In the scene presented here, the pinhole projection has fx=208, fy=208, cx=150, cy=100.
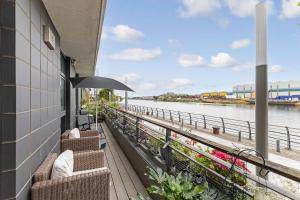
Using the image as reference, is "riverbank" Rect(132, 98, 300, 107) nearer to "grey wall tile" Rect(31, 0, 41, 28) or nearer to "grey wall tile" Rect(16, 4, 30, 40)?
"grey wall tile" Rect(31, 0, 41, 28)

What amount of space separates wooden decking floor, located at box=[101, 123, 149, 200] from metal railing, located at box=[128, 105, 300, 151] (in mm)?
5404

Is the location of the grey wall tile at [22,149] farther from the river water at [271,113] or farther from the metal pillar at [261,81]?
the river water at [271,113]

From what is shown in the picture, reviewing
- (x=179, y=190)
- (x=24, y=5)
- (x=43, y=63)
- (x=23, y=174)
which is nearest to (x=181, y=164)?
(x=179, y=190)

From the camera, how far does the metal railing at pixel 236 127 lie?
7.30m

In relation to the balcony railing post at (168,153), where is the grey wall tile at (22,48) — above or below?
above

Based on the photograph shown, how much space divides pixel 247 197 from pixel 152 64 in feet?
69.3

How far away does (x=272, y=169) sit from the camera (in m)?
0.97

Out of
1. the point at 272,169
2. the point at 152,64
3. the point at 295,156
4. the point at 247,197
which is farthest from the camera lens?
the point at 152,64

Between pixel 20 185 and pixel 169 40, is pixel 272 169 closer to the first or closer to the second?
pixel 20 185

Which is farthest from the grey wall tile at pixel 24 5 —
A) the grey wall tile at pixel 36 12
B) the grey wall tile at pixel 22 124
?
the grey wall tile at pixel 22 124

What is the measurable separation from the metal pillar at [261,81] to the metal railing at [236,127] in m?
4.90
